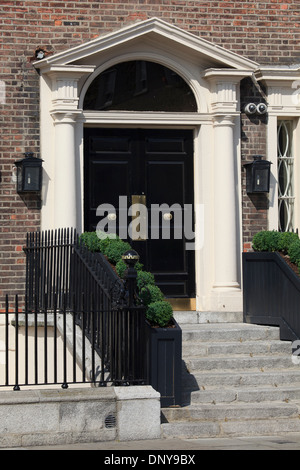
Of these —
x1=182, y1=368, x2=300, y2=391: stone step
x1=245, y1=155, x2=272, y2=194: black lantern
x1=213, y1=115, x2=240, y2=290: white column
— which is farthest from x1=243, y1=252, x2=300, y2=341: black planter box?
x1=245, y1=155, x2=272, y2=194: black lantern

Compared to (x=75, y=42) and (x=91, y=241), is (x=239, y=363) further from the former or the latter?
(x=75, y=42)

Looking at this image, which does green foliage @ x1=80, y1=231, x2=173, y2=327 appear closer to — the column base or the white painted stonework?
the white painted stonework

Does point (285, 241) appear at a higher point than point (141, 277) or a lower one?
higher

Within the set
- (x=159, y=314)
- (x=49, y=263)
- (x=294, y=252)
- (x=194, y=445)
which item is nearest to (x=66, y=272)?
(x=49, y=263)

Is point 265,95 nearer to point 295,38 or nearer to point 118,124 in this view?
point 295,38

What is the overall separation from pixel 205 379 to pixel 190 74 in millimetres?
4516

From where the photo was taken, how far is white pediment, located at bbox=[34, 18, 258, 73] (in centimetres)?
1221

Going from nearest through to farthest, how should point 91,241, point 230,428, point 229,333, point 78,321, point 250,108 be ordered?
point 230,428, point 78,321, point 229,333, point 91,241, point 250,108

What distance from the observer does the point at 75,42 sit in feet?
41.0

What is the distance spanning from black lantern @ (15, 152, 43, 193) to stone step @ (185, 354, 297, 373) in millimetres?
3131

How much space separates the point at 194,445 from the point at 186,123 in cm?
530

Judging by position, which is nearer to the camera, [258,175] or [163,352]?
[163,352]
